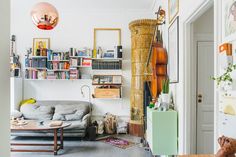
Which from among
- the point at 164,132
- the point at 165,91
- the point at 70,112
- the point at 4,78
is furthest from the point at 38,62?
the point at 4,78

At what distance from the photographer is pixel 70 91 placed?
5.95 meters

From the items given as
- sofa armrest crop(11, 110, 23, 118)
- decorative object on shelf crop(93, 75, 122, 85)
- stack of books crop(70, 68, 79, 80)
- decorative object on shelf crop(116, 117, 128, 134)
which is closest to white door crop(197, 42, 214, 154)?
decorative object on shelf crop(116, 117, 128, 134)

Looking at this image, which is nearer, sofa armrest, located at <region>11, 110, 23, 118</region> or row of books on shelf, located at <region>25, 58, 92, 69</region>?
sofa armrest, located at <region>11, 110, 23, 118</region>

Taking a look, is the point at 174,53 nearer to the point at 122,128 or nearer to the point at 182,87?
the point at 182,87

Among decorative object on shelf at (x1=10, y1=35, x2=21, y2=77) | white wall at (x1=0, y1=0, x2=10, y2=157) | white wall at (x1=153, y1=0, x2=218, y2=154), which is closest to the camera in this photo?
white wall at (x1=0, y1=0, x2=10, y2=157)

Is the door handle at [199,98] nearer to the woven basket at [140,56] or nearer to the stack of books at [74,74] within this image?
the woven basket at [140,56]

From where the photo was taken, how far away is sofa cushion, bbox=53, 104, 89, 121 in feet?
17.4

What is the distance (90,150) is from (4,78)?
357 cm

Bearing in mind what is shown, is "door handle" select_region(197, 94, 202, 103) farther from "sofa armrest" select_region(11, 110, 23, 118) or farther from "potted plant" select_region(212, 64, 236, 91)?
"sofa armrest" select_region(11, 110, 23, 118)

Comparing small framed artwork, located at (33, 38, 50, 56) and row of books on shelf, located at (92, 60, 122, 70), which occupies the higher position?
small framed artwork, located at (33, 38, 50, 56)

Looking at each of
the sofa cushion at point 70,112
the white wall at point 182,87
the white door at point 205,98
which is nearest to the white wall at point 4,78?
the white wall at point 182,87

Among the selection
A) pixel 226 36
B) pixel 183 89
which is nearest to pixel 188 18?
pixel 183 89

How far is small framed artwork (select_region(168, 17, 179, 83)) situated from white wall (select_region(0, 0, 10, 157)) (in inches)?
91.7

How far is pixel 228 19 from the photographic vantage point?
1485mm
